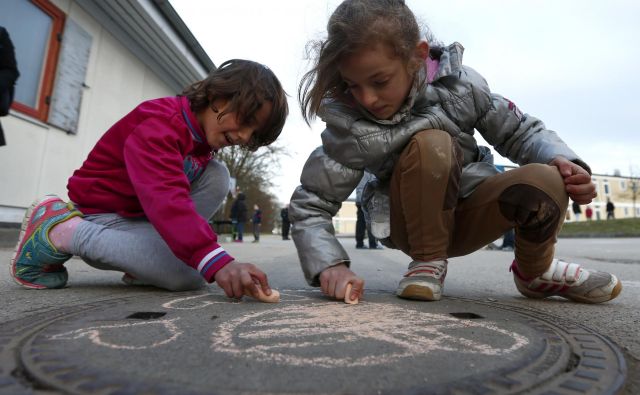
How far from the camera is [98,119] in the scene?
4668mm

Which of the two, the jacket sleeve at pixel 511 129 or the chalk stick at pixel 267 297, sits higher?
the jacket sleeve at pixel 511 129

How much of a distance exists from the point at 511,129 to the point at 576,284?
24.9 inches

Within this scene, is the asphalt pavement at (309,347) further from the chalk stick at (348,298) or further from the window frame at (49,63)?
the window frame at (49,63)

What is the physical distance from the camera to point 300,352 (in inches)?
30.7

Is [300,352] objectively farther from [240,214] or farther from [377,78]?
[240,214]

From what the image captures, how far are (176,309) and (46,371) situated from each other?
0.52 metres

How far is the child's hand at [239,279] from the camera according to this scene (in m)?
1.25

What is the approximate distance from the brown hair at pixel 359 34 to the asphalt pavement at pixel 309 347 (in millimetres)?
828

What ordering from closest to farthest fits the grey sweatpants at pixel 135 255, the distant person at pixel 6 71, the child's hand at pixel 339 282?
the child's hand at pixel 339 282 < the grey sweatpants at pixel 135 255 < the distant person at pixel 6 71

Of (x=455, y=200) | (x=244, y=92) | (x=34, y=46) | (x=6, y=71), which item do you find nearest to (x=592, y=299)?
(x=455, y=200)


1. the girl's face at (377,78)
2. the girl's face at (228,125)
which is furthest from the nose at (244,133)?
the girl's face at (377,78)

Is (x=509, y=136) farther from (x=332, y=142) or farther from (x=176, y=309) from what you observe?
(x=176, y=309)

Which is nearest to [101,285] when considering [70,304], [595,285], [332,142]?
[70,304]

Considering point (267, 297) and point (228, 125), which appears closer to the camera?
point (267, 297)
